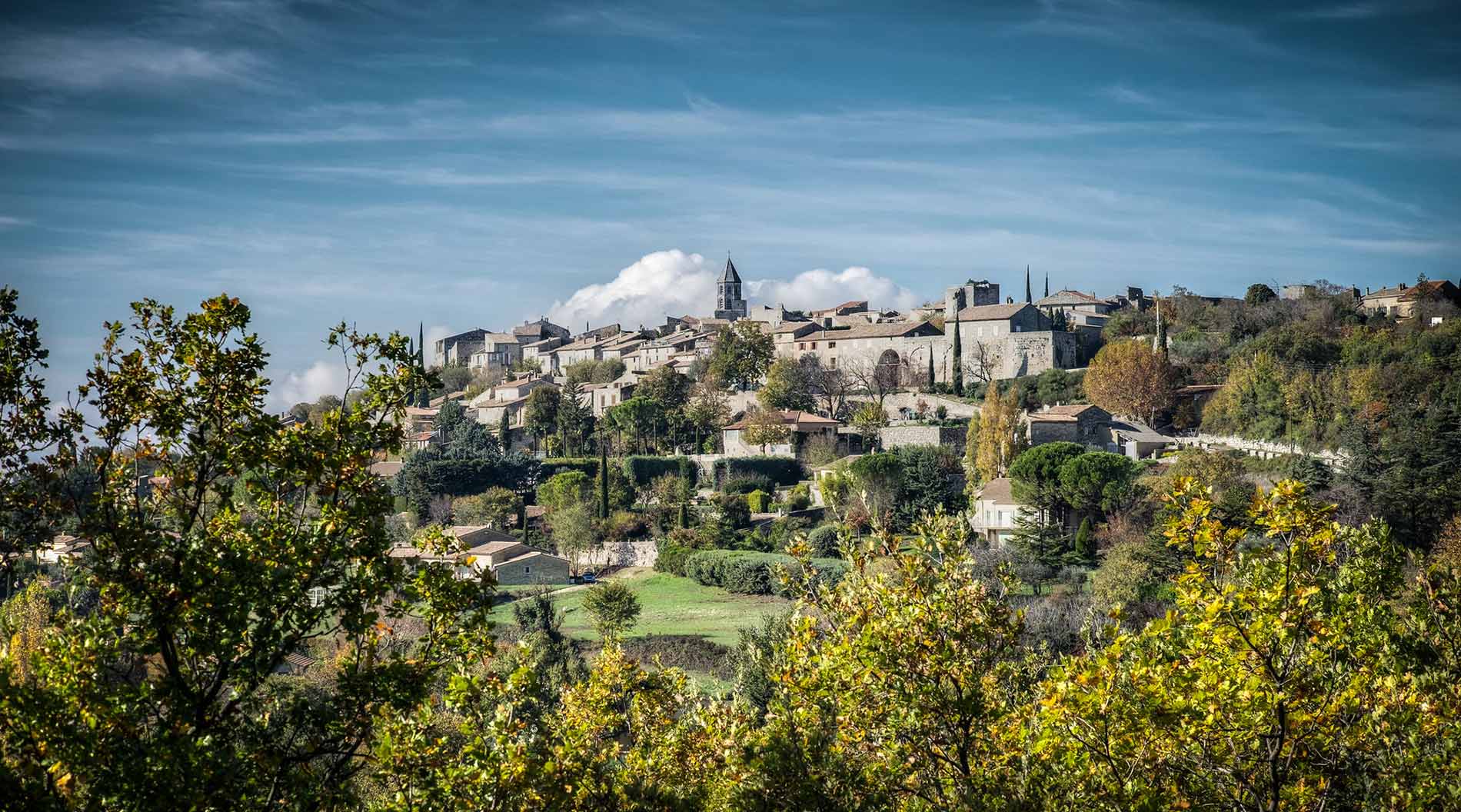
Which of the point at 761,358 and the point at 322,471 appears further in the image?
the point at 761,358

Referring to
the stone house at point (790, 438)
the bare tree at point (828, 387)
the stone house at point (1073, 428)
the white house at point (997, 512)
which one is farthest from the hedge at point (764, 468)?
the white house at point (997, 512)

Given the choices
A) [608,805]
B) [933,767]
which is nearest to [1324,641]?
[933,767]

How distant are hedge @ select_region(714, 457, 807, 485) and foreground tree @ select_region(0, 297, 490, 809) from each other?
5085 cm

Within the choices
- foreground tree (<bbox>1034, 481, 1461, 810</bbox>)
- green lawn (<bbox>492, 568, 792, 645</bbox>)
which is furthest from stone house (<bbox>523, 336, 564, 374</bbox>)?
foreground tree (<bbox>1034, 481, 1461, 810</bbox>)

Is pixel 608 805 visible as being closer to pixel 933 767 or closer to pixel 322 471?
pixel 933 767

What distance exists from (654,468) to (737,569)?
14558 mm

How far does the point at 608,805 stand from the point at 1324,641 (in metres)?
4.54

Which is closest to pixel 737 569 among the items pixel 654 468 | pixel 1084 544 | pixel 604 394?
pixel 1084 544

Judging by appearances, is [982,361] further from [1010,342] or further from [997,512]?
[997,512]

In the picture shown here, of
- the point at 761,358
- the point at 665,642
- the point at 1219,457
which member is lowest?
the point at 665,642

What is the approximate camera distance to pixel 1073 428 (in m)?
55.2

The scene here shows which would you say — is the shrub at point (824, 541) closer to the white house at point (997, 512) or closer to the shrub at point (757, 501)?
the white house at point (997, 512)

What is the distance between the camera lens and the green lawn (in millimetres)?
→ 37750

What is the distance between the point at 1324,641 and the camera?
23.6 feet
